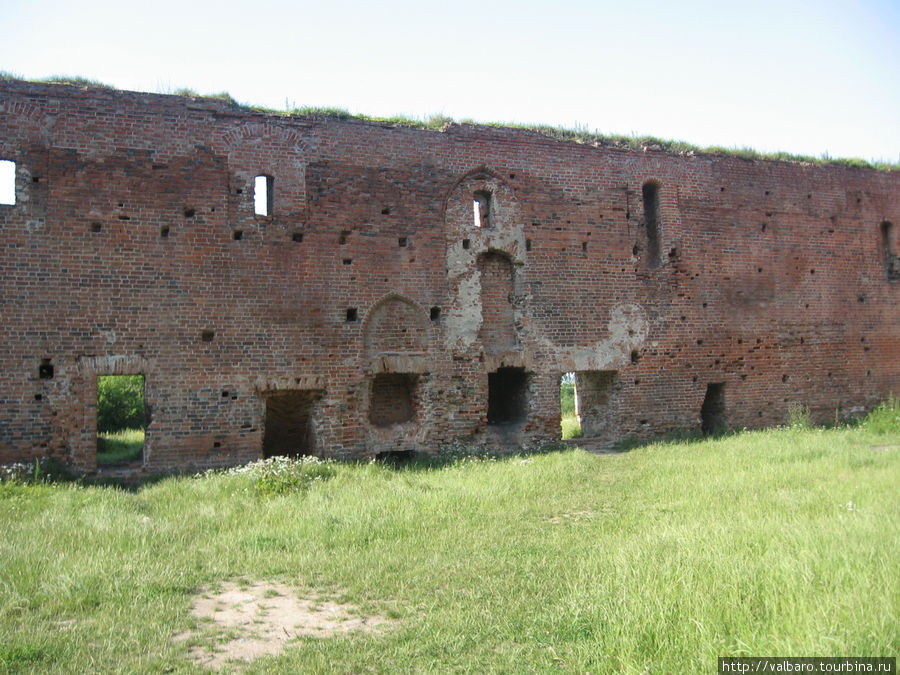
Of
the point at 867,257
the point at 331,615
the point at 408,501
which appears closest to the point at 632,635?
the point at 331,615

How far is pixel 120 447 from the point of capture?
13.9m

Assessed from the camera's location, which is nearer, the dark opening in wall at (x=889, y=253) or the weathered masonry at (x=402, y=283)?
the weathered masonry at (x=402, y=283)

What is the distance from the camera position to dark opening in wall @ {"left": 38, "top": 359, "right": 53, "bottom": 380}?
30.9 ft

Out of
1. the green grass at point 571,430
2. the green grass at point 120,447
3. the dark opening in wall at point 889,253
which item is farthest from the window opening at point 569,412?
the green grass at point 120,447

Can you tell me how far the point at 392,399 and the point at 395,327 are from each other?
52.2 inches

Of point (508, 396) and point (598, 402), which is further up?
point (508, 396)

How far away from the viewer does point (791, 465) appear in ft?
29.1

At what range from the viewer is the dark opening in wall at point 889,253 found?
1515 centimetres

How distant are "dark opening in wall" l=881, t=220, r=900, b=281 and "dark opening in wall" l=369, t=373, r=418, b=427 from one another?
11.7 meters

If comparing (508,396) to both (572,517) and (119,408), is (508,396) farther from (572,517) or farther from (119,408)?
(119,408)

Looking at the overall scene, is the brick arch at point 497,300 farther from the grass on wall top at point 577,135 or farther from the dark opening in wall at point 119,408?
A: the dark opening in wall at point 119,408

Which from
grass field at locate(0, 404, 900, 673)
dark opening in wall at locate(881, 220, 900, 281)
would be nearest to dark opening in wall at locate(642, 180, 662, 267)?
grass field at locate(0, 404, 900, 673)

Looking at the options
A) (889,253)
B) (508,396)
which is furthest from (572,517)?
(889,253)

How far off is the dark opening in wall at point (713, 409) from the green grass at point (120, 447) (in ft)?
36.4
